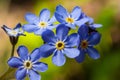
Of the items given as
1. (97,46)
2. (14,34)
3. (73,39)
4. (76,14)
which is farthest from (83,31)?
(97,46)

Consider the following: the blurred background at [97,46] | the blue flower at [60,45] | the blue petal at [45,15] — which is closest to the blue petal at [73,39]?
the blue flower at [60,45]

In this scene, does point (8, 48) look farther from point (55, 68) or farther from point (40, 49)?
point (40, 49)

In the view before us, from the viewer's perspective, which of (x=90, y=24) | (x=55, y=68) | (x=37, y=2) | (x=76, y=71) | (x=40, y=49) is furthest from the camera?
(x=37, y=2)

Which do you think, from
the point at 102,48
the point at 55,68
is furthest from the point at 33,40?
the point at 102,48

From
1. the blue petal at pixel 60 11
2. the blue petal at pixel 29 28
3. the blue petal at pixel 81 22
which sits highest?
the blue petal at pixel 60 11

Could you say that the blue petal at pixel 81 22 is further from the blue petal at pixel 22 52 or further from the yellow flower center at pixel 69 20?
the blue petal at pixel 22 52

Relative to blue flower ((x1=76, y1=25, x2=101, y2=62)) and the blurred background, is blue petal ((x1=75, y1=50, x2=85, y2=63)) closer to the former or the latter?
blue flower ((x1=76, y1=25, x2=101, y2=62))

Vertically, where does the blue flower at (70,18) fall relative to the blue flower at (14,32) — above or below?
above
